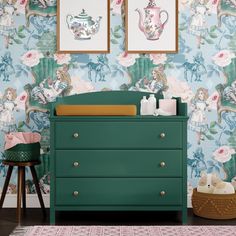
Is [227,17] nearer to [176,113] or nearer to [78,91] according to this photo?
[176,113]

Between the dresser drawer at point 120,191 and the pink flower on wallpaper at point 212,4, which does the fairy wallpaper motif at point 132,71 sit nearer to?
the pink flower on wallpaper at point 212,4

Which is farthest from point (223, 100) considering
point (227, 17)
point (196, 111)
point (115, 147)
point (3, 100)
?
point (3, 100)

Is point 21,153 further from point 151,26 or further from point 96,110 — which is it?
point 151,26

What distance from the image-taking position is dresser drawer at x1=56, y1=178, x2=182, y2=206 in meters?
4.38

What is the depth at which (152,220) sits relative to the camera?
14.8ft

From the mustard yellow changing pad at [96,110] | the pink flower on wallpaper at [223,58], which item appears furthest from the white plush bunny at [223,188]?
the pink flower on wallpaper at [223,58]

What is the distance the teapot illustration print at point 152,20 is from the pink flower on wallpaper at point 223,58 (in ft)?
1.69

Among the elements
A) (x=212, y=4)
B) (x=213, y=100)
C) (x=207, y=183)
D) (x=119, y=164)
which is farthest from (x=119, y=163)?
(x=212, y=4)

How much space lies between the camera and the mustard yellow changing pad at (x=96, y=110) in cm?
438

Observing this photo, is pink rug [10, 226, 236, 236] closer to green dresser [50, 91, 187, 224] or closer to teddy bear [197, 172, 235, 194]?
green dresser [50, 91, 187, 224]

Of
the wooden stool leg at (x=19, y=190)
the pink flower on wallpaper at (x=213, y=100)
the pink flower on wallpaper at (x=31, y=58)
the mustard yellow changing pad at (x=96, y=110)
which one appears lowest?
the wooden stool leg at (x=19, y=190)

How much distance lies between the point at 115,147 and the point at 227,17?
1500 mm

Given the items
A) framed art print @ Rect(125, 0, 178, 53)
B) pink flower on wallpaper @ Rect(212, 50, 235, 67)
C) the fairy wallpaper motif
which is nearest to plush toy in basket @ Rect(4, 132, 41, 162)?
the fairy wallpaper motif

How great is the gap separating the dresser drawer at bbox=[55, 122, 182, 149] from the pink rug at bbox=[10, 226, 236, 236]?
606 mm
